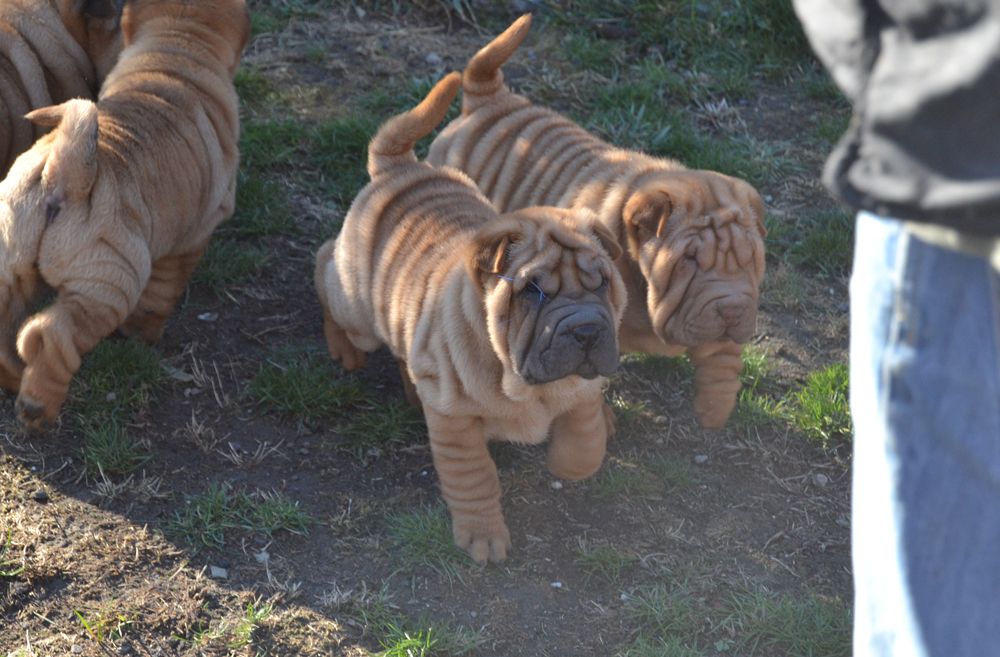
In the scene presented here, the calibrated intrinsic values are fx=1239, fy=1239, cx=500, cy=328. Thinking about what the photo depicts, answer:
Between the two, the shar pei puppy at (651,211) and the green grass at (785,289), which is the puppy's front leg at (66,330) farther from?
the green grass at (785,289)

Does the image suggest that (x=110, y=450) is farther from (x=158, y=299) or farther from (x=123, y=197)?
(x=123, y=197)

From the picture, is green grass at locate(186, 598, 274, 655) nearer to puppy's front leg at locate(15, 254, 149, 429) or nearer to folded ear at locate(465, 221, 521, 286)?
puppy's front leg at locate(15, 254, 149, 429)

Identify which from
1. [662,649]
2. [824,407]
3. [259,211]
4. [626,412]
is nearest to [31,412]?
[259,211]

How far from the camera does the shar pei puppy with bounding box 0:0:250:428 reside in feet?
13.7

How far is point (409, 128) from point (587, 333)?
1.34m

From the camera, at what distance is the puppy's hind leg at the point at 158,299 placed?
4.92 m

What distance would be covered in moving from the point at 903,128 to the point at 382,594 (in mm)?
2569

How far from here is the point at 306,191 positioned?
235 inches

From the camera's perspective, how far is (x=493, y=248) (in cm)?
368

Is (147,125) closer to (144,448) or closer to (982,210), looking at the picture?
(144,448)

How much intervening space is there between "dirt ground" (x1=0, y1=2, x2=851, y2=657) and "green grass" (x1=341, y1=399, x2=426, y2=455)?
2 cm

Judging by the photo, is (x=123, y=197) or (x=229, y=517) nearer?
(x=229, y=517)

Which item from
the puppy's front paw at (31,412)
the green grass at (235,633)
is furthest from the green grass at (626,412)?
the puppy's front paw at (31,412)

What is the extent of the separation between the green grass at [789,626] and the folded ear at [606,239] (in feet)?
3.79
